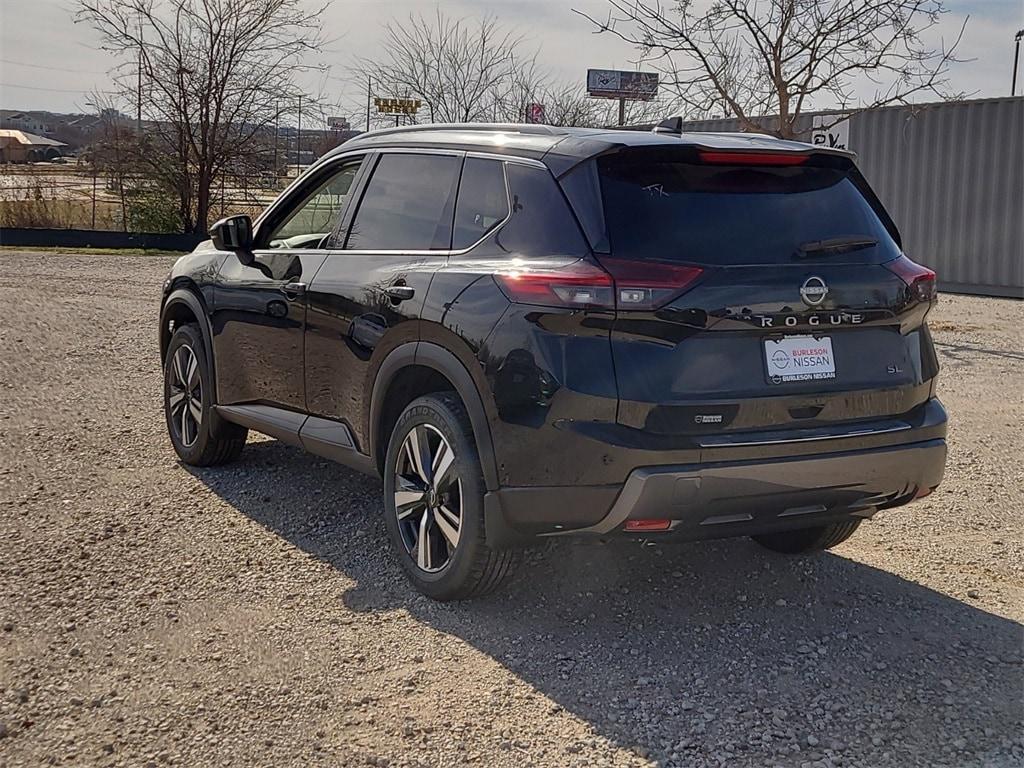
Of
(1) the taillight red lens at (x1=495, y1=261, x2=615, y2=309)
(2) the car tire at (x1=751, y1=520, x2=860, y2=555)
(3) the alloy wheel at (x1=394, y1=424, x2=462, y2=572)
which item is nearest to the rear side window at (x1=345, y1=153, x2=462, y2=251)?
(1) the taillight red lens at (x1=495, y1=261, x2=615, y2=309)

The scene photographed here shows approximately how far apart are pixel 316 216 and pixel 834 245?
268cm

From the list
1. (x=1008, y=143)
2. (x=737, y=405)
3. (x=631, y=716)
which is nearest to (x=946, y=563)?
(x=737, y=405)

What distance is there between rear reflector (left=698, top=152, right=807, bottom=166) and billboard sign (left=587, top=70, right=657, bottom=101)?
38.2ft

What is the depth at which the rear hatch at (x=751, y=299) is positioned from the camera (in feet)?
12.6

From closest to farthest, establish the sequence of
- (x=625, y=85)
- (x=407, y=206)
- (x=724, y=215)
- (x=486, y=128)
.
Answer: (x=724, y=215)
(x=486, y=128)
(x=407, y=206)
(x=625, y=85)

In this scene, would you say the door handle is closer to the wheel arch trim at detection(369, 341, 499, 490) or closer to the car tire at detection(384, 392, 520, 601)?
the wheel arch trim at detection(369, 341, 499, 490)

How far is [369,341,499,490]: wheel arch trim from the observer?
4.14 metres

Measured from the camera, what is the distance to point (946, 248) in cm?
1866

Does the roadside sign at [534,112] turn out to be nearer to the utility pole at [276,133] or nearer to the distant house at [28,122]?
the utility pole at [276,133]

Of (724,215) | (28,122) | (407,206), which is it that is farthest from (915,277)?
(28,122)

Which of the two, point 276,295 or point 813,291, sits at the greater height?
point 813,291

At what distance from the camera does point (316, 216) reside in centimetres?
578

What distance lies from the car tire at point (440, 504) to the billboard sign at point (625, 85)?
11.9 meters

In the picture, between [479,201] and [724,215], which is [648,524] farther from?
[479,201]
